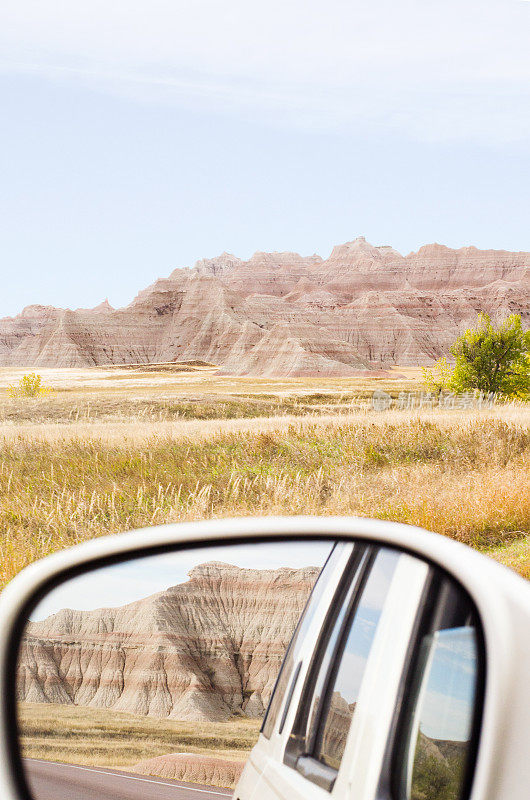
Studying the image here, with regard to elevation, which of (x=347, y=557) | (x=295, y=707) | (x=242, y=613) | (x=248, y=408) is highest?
(x=347, y=557)

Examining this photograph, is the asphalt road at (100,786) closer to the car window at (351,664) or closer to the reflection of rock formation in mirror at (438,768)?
the car window at (351,664)

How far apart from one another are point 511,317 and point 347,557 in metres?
48.6

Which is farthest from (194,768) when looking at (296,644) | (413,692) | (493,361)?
(493,361)

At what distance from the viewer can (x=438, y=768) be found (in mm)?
938

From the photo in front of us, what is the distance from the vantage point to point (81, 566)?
4.97ft

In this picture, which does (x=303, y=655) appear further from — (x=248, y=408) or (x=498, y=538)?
(x=248, y=408)

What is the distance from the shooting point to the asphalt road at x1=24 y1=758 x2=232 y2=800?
3.61 ft

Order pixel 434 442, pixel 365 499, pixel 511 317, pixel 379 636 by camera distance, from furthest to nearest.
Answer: pixel 511 317 < pixel 434 442 < pixel 365 499 < pixel 379 636

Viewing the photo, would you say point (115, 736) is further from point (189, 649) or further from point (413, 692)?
point (413, 692)

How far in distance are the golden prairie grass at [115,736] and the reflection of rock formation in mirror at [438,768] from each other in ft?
1.12

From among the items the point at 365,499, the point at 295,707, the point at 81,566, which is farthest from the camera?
the point at 365,499

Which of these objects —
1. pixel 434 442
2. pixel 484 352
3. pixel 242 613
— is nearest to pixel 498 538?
pixel 434 442

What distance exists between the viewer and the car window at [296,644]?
4.10 ft

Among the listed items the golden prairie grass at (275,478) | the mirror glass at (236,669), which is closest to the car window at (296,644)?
the mirror glass at (236,669)
